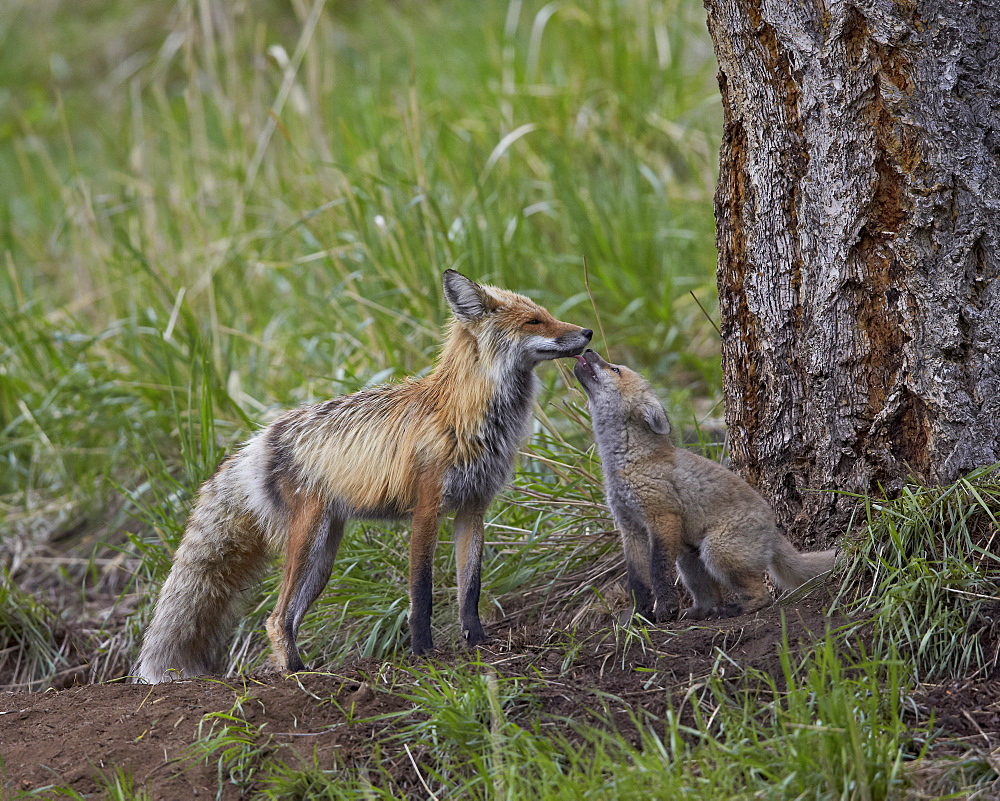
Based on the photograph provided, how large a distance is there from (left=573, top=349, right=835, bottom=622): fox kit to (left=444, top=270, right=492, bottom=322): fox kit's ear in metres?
0.58

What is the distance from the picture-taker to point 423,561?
11.8 ft

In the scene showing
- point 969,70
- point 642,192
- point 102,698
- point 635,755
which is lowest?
point 102,698

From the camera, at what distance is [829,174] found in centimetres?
330

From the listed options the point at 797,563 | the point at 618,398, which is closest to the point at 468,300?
the point at 618,398

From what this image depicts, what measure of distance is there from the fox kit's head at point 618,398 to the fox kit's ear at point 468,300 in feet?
1.56

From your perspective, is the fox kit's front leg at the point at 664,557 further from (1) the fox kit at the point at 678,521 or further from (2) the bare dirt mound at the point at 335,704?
(2) the bare dirt mound at the point at 335,704

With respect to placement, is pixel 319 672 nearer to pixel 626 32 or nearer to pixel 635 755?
pixel 635 755

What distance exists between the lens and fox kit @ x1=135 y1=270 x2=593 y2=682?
12.1 ft

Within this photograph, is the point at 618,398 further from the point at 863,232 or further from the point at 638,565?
the point at 863,232

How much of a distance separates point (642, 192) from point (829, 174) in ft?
13.0

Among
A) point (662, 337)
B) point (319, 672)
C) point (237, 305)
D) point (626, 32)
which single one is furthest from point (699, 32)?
point (319, 672)

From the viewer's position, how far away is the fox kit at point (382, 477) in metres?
3.70

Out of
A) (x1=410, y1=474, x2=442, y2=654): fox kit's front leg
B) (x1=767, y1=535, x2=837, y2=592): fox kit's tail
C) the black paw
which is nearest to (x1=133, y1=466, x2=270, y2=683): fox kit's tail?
(x1=410, y1=474, x2=442, y2=654): fox kit's front leg

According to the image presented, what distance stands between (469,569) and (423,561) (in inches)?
9.2
